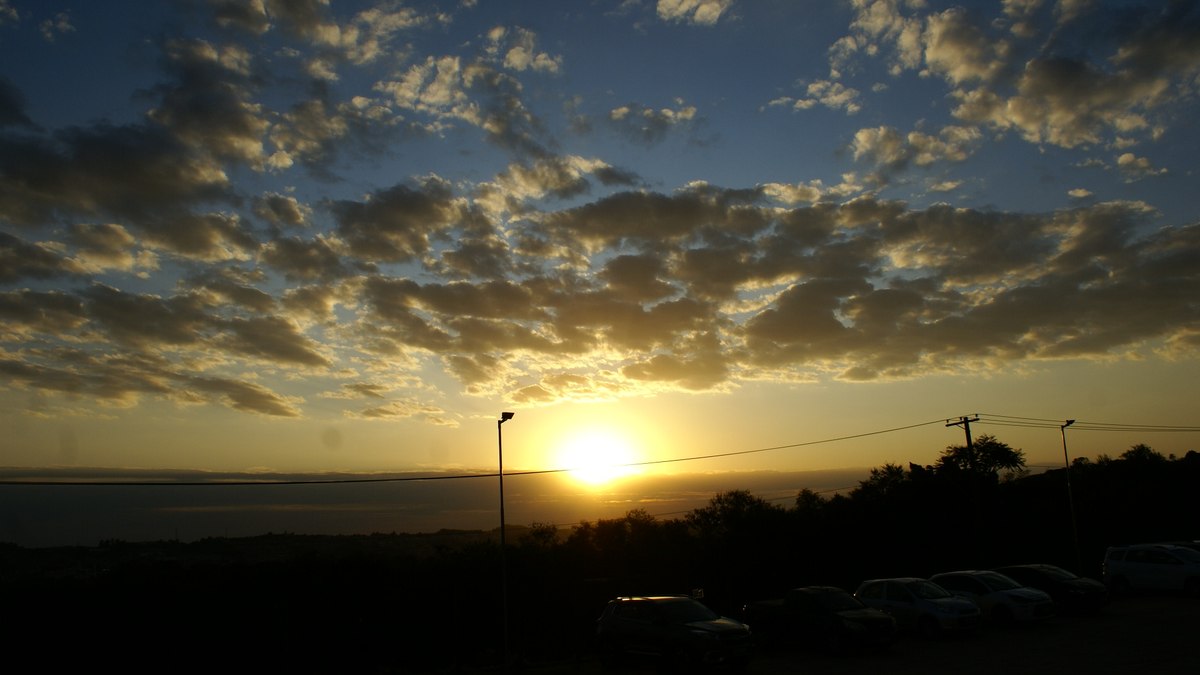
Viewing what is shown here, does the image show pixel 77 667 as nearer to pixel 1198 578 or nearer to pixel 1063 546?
pixel 1198 578

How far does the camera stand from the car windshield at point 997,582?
2336cm

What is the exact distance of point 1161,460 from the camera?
6894 centimetres

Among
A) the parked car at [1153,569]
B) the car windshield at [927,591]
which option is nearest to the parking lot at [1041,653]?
the car windshield at [927,591]

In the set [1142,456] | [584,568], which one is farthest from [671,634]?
[1142,456]

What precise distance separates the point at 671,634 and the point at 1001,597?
1143 cm

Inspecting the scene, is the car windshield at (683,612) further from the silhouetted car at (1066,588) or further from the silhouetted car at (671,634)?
the silhouetted car at (1066,588)

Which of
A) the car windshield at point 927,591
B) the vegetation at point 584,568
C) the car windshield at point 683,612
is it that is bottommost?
the vegetation at point 584,568

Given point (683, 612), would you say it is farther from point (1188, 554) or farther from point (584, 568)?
point (584, 568)

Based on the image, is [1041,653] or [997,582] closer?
[1041,653]

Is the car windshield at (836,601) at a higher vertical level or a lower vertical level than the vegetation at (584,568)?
higher

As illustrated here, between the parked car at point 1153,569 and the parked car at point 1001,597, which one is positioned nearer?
the parked car at point 1001,597

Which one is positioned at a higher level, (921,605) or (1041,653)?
(921,605)

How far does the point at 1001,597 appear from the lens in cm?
2280

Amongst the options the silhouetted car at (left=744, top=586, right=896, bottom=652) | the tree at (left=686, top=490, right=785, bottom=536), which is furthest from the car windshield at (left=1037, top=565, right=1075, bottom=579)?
the tree at (left=686, top=490, right=785, bottom=536)
